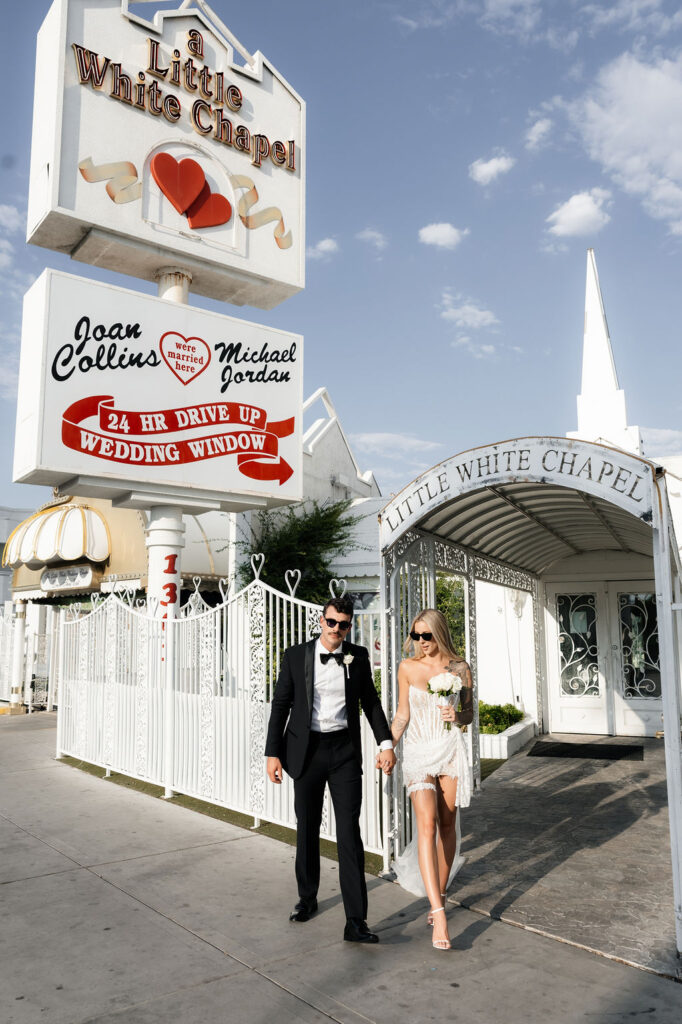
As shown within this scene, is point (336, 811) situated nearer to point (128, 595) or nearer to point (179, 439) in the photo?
point (128, 595)

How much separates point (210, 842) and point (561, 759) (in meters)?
5.61

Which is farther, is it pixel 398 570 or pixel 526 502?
pixel 526 502

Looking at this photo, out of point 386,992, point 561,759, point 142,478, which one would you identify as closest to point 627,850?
point 386,992

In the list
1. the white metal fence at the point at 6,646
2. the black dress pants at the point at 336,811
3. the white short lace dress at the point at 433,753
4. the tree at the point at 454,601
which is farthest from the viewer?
the tree at the point at 454,601

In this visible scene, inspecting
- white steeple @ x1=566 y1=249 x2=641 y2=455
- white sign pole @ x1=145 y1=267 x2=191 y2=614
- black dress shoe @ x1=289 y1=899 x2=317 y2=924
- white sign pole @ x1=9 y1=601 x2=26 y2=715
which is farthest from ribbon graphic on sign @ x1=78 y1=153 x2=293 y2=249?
black dress shoe @ x1=289 y1=899 x2=317 y2=924

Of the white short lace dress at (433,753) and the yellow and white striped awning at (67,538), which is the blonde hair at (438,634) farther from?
the yellow and white striped awning at (67,538)

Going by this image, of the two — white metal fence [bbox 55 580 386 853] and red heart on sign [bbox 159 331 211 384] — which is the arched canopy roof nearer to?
white metal fence [bbox 55 580 386 853]

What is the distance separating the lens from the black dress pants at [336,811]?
4.46 m

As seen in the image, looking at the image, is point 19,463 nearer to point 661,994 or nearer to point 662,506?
point 662,506

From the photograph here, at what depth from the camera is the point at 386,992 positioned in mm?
3781

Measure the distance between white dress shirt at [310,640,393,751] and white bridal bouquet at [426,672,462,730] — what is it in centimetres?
45

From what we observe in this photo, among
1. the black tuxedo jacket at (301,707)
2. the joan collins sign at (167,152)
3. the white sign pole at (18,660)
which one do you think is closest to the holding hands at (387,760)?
the black tuxedo jacket at (301,707)

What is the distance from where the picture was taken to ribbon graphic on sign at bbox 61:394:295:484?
35.4ft

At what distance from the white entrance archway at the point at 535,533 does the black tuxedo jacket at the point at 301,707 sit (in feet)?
3.84
